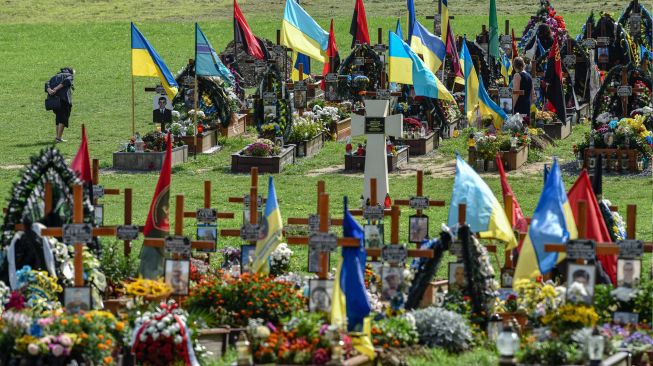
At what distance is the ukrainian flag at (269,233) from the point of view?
20078 mm

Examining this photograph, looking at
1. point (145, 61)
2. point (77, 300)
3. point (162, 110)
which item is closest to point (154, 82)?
point (162, 110)

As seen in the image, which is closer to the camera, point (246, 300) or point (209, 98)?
point (246, 300)

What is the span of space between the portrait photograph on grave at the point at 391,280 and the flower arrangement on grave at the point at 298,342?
61.2 inches

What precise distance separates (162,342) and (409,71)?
16282 mm

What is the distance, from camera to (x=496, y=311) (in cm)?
1948

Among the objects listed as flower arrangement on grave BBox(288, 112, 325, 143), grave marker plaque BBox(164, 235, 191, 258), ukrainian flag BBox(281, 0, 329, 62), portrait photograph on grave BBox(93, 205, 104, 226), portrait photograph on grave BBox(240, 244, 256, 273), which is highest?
ukrainian flag BBox(281, 0, 329, 62)

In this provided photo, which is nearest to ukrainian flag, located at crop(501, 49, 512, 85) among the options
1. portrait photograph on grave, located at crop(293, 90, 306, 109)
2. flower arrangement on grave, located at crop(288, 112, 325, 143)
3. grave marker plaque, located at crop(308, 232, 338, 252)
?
portrait photograph on grave, located at crop(293, 90, 306, 109)

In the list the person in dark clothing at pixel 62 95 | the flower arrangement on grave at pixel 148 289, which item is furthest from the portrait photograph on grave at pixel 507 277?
the person in dark clothing at pixel 62 95

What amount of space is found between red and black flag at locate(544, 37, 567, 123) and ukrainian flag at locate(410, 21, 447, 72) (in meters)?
2.39

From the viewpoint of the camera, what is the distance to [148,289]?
1884cm

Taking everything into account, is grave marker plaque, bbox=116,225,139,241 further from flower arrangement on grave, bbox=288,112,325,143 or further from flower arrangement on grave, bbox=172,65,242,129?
flower arrangement on grave, bbox=172,65,242,129

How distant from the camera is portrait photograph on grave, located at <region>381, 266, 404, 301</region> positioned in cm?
1898

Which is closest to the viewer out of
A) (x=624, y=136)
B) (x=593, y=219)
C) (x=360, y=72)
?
(x=593, y=219)

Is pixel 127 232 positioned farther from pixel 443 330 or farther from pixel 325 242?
pixel 443 330
